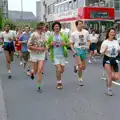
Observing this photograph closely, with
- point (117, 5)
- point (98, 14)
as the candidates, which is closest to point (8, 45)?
point (98, 14)

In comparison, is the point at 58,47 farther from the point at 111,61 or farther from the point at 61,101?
the point at 61,101

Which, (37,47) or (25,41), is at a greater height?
(25,41)

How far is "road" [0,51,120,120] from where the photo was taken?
21.6 ft

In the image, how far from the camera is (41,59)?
30.1ft

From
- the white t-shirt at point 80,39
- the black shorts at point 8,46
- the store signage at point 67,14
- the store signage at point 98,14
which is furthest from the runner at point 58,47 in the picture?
the store signage at point 67,14

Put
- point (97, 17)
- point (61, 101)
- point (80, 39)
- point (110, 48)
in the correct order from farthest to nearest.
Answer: point (97, 17) < point (80, 39) < point (110, 48) < point (61, 101)

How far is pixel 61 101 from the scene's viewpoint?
777 cm

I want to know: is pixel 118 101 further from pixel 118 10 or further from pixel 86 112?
pixel 118 10

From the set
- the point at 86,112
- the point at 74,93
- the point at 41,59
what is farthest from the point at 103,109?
Answer: the point at 41,59

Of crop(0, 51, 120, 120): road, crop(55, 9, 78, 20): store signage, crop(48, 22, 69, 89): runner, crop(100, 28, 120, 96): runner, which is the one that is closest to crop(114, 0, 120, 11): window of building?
crop(55, 9, 78, 20): store signage

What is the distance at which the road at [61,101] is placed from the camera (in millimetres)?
6590

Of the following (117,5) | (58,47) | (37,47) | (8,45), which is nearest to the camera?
(37,47)

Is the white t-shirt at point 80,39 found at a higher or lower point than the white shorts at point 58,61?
higher

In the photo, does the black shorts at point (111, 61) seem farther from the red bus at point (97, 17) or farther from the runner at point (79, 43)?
the red bus at point (97, 17)
